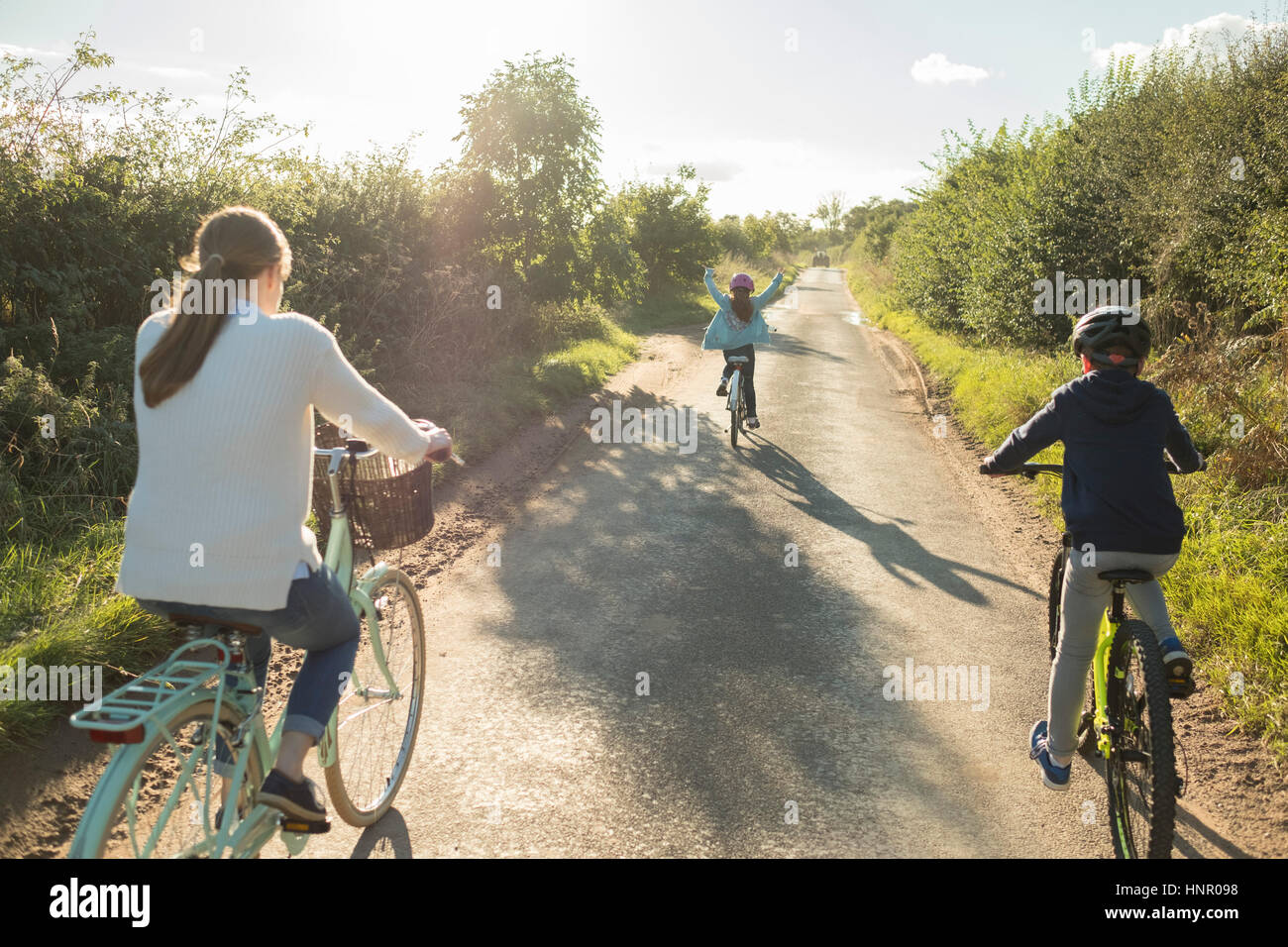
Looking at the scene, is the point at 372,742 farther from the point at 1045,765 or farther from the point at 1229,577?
the point at 1229,577

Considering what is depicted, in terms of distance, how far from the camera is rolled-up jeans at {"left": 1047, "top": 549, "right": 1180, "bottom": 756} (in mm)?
3264

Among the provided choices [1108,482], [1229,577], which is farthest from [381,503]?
[1229,577]

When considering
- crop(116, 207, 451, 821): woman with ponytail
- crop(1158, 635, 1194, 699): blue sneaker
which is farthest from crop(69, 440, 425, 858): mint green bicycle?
crop(1158, 635, 1194, 699): blue sneaker

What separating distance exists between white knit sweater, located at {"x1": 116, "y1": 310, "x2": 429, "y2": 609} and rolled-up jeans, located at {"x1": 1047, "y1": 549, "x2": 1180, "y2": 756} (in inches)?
111

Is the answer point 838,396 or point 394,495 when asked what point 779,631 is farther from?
point 838,396

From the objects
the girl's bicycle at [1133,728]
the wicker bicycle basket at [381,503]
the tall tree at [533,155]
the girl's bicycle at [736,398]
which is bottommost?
the girl's bicycle at [1133,728]

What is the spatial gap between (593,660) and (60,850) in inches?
98.7

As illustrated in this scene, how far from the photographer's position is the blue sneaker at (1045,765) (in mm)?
3594

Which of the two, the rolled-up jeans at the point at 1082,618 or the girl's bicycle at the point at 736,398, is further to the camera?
the girl's bicycle at the point at 736,398

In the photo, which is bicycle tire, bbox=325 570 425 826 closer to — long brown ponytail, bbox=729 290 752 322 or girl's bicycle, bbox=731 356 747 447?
girl's bicycle, bbox=731 356 747 447

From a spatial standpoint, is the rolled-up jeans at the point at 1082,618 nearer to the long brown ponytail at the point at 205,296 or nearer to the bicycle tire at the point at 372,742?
the bicycle tire at the point at 372,742

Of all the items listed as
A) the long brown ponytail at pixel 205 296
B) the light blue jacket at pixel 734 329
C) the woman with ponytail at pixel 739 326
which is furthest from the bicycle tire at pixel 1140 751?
the light blue jacket at pixel 734 329

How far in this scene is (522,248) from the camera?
15.0m
